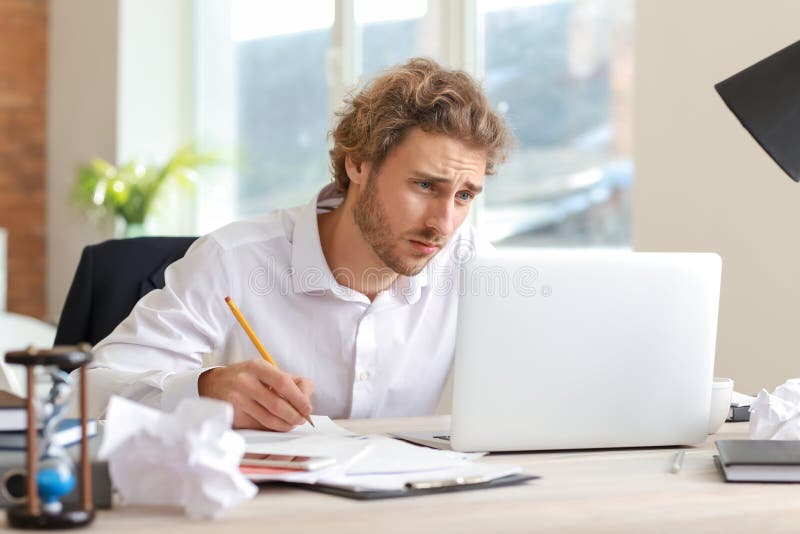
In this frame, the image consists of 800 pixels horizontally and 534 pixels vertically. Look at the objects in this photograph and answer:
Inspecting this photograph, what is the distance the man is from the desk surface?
78 cm

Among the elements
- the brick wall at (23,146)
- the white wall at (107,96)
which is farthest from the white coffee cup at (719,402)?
the brick wall at (23,146)

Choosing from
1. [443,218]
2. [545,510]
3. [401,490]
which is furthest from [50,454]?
[443,218]

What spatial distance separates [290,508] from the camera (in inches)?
41.9

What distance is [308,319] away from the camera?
2.07 m

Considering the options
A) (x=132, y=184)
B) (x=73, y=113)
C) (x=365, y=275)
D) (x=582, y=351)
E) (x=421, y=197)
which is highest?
(x=73, y=113)

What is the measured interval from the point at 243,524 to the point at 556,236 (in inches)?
114

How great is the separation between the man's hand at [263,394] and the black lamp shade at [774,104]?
0.66 m

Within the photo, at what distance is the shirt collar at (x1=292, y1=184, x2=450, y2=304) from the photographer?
6.72ft

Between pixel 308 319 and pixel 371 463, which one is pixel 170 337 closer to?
pixel 308 319

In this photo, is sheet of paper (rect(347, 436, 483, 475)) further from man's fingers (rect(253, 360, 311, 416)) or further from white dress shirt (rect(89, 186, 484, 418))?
white dress shirt (rect(89, 186, 484, 418))

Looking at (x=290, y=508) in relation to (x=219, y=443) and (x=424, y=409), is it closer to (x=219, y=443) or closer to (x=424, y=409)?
(x=219, y=443)

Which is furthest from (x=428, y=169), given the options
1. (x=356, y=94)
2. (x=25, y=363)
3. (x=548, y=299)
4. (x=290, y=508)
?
(x=25, y=363)

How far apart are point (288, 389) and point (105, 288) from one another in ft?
2.85

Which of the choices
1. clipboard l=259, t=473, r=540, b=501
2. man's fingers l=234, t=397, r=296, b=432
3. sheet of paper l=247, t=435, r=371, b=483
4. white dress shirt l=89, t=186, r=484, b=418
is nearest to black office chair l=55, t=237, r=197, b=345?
white dress shirt l=89, t=186, r=484, b=418
